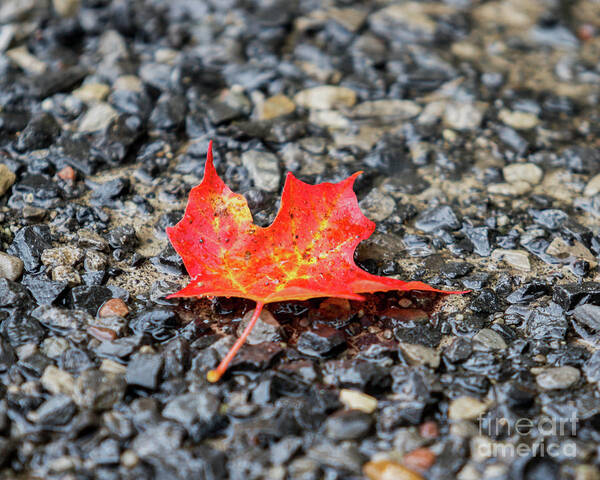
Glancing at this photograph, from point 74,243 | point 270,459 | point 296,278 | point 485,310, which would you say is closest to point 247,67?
point 74,243

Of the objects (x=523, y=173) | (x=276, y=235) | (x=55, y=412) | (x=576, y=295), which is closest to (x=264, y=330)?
(x=276, y=235)

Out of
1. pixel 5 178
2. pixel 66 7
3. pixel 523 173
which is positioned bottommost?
pixel 523 173

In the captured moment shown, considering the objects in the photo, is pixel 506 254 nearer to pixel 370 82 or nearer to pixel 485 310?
pixel 485 310

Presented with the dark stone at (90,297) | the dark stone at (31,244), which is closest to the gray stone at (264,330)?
the dark stone at (90,297)

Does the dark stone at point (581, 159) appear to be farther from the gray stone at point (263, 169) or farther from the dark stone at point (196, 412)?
the dark stone at point (196, 412)

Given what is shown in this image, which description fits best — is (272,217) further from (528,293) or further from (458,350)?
(528,293)

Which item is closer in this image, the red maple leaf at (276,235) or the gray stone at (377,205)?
the red maple leaf at (276,235)

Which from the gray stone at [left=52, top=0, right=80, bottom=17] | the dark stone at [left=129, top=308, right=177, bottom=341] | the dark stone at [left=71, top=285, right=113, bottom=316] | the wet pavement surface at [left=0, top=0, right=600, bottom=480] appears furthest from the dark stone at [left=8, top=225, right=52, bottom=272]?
the gray stone at [left=52, top=0, right=80, bottom=17]
